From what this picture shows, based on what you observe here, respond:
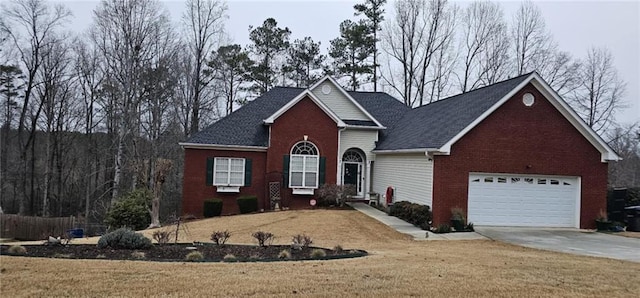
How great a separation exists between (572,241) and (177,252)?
38.8ft

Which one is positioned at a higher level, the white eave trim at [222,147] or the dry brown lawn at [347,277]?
the white eave trim at [222,147]

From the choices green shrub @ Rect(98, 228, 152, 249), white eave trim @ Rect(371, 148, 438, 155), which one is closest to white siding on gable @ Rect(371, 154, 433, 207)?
white eave trim @ Rect(371, 148, 438, 155)

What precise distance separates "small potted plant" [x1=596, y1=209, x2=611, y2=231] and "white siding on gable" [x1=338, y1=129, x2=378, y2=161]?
33.5 feet

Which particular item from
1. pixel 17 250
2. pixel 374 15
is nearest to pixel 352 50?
pixel 374 15

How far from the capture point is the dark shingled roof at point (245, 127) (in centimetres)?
2203

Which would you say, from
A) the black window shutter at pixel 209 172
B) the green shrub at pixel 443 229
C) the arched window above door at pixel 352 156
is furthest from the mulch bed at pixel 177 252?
the arched window above door at pixel 352 156

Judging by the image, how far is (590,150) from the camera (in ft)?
58.5

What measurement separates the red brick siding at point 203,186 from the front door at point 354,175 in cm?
444

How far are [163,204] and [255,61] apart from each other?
44.2 feet

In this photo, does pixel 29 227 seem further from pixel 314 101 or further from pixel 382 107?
pixel 382 107

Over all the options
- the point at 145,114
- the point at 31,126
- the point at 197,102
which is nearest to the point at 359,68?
the point at 197,102

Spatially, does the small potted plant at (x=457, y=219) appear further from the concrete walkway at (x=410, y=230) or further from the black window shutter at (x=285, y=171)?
the black window shutter at (x=285, y=171)

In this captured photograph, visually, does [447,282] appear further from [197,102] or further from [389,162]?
[197,102]

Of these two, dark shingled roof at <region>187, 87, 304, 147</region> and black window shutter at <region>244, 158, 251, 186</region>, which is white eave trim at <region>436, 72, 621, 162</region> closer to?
black window shutter at <region>244, 158, 251, 186</region>
